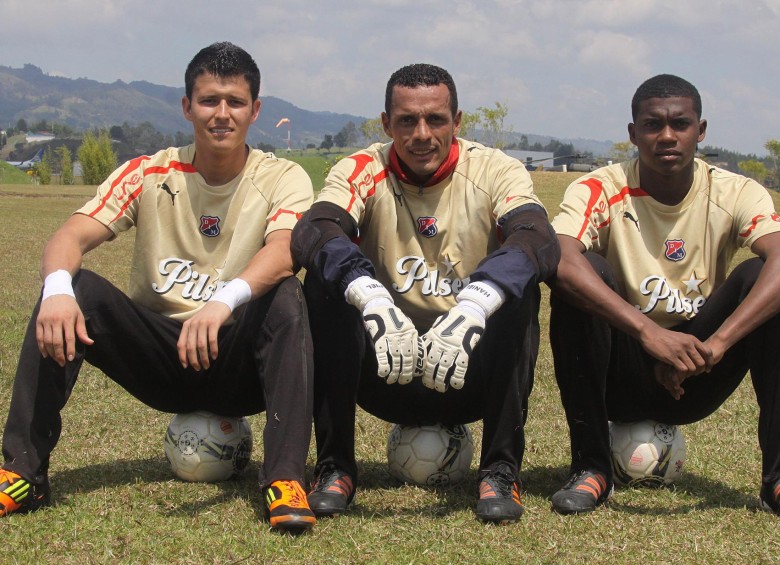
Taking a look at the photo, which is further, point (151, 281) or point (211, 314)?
point (151, 281)

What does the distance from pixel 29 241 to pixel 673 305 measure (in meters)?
18.9

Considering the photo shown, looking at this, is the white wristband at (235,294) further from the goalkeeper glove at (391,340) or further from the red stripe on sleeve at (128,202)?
the red stripe on sleeve at (128,202)

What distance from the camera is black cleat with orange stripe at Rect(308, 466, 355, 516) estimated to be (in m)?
4.23

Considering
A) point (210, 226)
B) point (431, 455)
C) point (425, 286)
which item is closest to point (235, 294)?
point (210, 226)

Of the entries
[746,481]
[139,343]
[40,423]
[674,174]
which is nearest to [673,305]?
[674,174]

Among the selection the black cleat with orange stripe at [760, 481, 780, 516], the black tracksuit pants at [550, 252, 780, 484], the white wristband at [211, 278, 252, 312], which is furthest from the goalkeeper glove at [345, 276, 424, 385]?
the black cleat with orange stripe at [760, 481, 780, 516]

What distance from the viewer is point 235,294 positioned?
4.29 metres

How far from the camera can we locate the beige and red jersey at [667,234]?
4.91 metres

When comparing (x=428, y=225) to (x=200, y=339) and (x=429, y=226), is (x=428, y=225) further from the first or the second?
(x=200, y=339)

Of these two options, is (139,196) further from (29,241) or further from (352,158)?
(29,241)

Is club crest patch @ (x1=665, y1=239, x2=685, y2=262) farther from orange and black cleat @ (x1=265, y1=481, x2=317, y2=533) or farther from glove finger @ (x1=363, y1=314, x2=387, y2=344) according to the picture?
orange and black cleat @ (x1=265, y1=481, x2=317, y2=533)

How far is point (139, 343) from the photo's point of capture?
14.8 ft

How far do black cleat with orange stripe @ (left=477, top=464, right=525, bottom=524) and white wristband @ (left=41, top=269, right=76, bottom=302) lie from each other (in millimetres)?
2092

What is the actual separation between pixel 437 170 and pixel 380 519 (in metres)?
1.81
